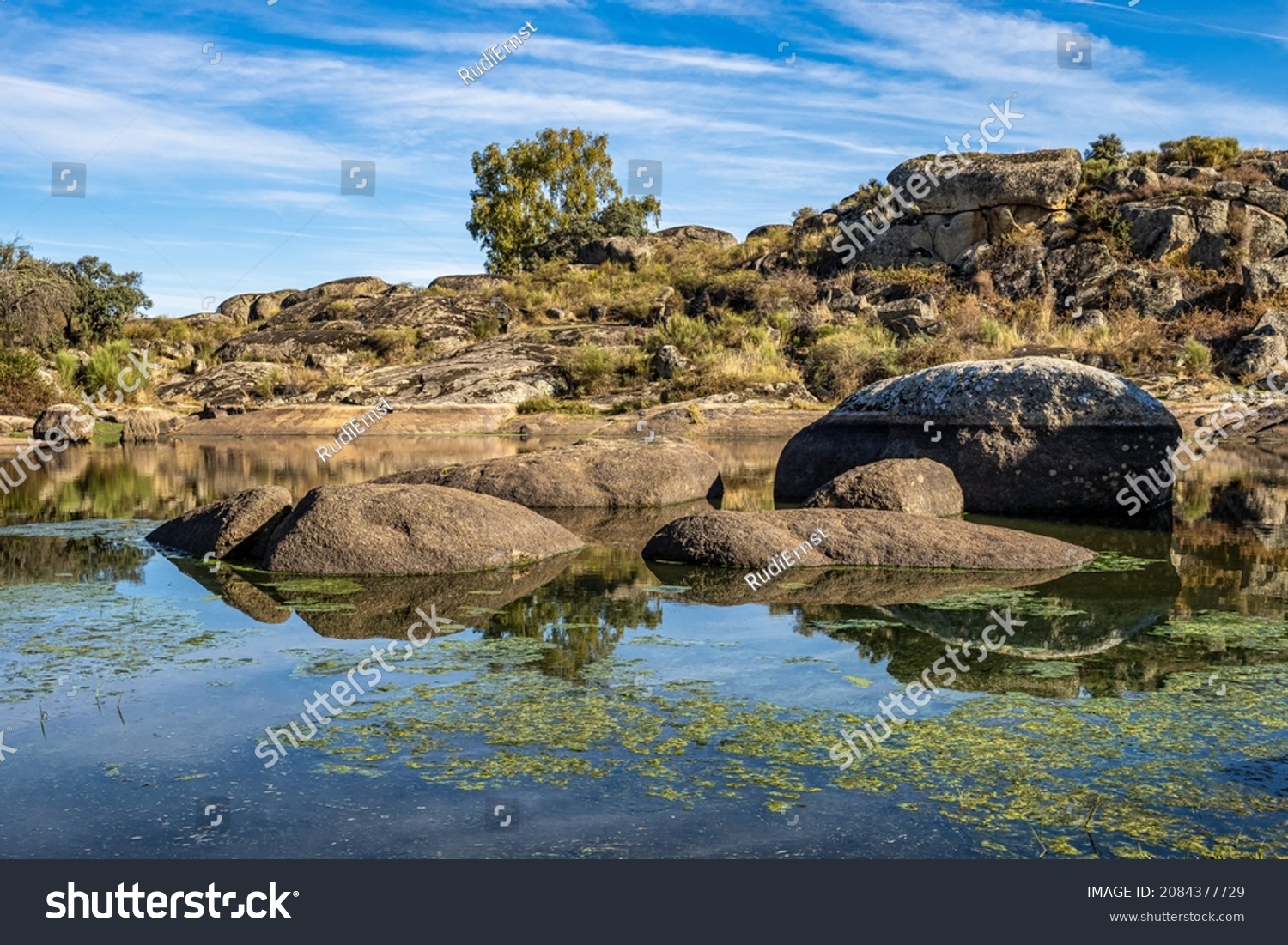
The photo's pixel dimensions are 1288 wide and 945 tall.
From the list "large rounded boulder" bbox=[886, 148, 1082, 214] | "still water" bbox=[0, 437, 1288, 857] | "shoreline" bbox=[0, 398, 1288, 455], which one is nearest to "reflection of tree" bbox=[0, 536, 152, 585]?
"still water" bbox=[0, 437, 1288, 857]

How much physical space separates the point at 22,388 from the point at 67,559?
66.4 feet

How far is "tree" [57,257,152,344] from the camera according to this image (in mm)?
38812

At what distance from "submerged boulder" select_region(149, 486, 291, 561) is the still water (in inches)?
16.5

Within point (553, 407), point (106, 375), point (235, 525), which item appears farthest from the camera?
point (106, 375)

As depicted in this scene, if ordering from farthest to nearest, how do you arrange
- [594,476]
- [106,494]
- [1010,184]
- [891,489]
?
[1010,184] < [106,494] < [594,476] < [891,489]

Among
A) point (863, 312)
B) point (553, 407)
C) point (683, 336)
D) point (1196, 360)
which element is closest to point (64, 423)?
point (553, 407)

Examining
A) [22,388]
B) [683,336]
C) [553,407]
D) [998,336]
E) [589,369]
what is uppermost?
[998,336]

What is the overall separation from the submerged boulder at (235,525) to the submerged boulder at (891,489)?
4.56m

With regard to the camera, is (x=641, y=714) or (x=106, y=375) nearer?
(x=641, y=714)

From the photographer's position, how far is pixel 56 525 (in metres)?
11.6

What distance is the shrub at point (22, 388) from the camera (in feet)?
86.9

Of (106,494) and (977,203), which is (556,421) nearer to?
(106,494)

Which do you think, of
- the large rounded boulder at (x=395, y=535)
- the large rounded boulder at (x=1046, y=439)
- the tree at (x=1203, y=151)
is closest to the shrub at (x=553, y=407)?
the large rounded boulder at (x=1046, y=439)

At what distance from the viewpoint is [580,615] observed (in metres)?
7.09
